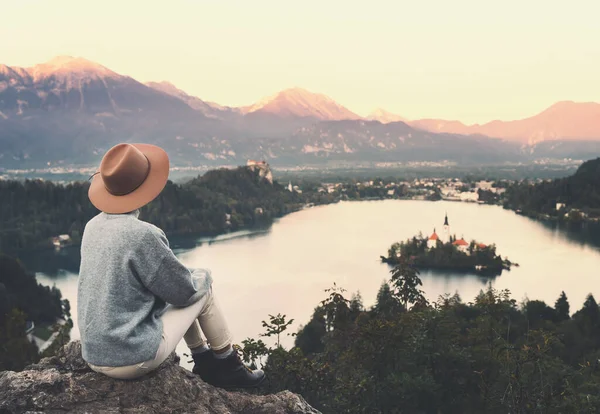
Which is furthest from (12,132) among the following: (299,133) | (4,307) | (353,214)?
(4,307)

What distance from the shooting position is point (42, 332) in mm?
18828

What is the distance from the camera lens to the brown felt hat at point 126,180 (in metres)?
2.03

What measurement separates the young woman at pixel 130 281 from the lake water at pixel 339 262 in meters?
12.9

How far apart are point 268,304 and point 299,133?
175 meters

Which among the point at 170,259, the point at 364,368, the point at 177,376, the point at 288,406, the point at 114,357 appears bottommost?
the point at 364,368

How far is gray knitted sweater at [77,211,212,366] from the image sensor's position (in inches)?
75.3

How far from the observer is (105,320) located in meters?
1.92

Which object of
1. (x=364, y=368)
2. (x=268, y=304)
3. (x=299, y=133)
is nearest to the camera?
(x=364, y=368)

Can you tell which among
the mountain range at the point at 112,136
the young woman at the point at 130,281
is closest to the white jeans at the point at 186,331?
the young woman at the point at 130,281

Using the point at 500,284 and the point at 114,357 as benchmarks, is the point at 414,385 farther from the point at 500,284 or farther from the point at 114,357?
the point at 500,284

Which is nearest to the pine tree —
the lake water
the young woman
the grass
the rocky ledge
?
the lake water

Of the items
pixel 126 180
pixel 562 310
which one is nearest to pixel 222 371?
pixel 126 180

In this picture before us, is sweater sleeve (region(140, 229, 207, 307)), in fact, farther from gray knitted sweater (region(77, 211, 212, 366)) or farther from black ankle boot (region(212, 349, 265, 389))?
black ankle boot (region(212, 349, 265, 389))

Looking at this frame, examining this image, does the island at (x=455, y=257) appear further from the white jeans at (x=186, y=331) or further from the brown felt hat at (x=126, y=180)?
the brown felt hat at (x=126, y=180)
